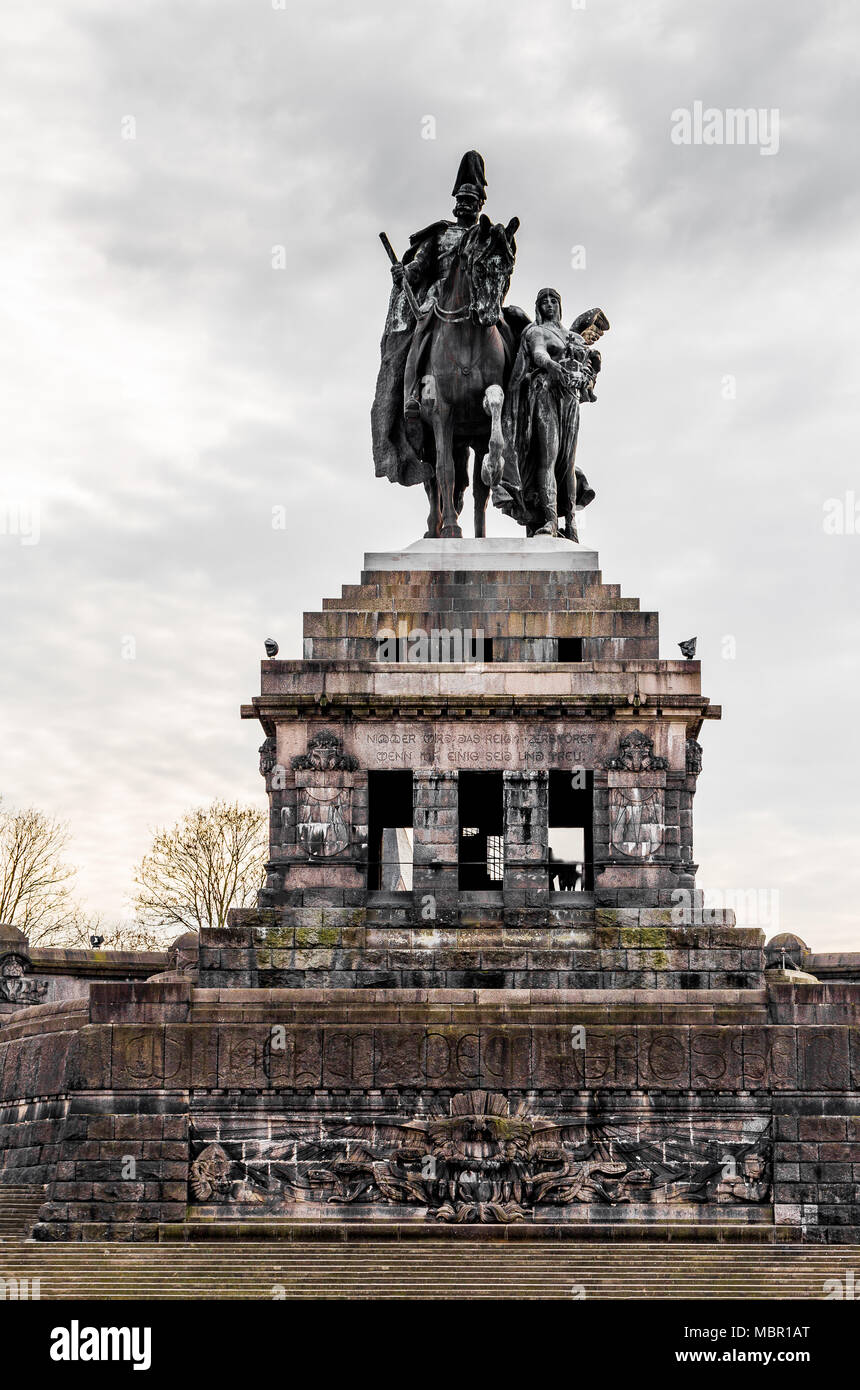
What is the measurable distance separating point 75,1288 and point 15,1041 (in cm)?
973

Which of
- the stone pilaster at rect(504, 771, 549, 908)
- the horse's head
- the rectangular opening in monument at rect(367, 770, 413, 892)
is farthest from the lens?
the horse's head

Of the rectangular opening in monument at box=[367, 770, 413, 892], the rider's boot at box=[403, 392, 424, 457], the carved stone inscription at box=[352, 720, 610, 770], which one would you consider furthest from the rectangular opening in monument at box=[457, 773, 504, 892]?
the rider's boot at box=[403, 392, 424, 457]

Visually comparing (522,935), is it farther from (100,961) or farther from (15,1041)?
(100,961)

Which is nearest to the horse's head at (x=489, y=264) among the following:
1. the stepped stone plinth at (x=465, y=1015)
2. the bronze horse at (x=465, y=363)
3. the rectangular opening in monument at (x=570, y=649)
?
the bronze horse at (x=465, y=363)

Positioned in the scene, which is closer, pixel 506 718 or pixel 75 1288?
pixel 75 1288

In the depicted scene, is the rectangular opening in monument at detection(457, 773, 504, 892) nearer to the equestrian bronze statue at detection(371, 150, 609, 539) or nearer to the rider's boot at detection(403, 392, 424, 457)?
the equestrian bronze statue at detection(371, 150, 609, 539)

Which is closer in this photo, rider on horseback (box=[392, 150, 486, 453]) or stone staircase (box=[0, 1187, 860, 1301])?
stone staircase (box=[0, 1187, 860, 1301])

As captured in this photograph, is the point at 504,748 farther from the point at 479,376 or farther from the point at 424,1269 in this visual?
the point at 424,1269

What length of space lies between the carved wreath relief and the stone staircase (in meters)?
0.86

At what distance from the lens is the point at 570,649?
33.7 m

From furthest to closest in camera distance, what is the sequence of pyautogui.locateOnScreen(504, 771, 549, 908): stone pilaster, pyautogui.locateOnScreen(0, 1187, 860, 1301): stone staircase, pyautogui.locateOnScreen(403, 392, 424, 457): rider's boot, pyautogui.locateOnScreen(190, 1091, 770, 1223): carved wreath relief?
pyautogui.locateOnScreen(403, 392, 424, 457): rider's boot, pyautogui.locateOnScreen(504, 771, 549, 908): stone pilaster, pyautogui.locateOnScreen(190, 1091, 770, 1223): carved wreath relief, pyautogui.locateOnScreen(0, 1187, 860, 1301): stone staircase

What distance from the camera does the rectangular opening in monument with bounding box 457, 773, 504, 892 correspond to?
3359 cm
